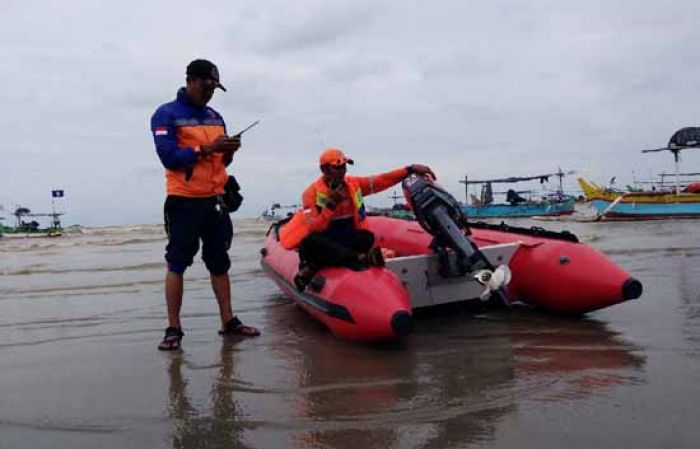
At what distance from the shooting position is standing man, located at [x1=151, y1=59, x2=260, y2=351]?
417 centimetres

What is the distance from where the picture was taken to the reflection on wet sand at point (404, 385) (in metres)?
2.53

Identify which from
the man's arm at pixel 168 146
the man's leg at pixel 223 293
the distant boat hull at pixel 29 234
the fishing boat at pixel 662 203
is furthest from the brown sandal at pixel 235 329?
the distant boat hull at pixel 29 234

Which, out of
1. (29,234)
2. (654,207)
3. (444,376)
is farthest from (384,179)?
(29,234)

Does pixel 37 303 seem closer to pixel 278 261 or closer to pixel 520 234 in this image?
pixel 278 261

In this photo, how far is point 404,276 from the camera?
4.67 m

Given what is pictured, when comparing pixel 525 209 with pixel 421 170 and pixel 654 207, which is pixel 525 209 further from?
pixel 421 170

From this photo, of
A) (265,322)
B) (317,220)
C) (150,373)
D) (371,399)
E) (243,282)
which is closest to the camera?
(371,399)

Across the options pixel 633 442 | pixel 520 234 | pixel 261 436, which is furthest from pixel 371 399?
pixel 520 234

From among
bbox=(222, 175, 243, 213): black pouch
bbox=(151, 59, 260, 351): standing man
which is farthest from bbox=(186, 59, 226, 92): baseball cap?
bbox=(222, 175, 243, 213): black pouch

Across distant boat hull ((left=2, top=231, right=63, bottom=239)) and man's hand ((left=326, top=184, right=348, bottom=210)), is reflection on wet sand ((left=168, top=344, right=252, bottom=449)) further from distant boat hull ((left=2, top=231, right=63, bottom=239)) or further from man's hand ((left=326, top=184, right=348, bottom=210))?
distant boat hull ((left=2, top=231, right=63, bottom=239))

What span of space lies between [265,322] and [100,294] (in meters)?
3.01

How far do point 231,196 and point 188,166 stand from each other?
52cm

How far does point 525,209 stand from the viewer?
131ft

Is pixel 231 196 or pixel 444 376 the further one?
pixel 231 196
